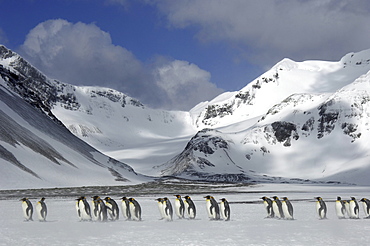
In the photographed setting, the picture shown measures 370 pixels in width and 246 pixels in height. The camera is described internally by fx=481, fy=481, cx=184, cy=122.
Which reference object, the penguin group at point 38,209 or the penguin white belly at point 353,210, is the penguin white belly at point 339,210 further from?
the penguin group at point 38,209

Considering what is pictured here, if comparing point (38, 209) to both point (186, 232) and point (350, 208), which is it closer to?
point (186, 232)

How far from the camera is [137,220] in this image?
3083 centimetres

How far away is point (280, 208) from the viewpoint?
106ft

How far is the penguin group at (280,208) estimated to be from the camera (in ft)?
103

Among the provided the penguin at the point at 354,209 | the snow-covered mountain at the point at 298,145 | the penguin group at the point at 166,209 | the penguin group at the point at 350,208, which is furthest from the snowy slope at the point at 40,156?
the snow-covered mountain at the point at 298,145

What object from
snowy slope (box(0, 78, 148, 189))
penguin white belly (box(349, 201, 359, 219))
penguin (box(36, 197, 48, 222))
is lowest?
penguin white belly (box(349, 201, 359, 219))

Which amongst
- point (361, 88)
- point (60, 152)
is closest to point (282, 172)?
point (361, 88)

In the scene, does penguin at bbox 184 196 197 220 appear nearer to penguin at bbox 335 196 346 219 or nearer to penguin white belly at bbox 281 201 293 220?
penguin white belly at bbox 281 201 293 220

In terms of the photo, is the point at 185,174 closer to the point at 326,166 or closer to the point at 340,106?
the point at 326,166

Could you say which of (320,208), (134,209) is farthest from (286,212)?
(134,209)

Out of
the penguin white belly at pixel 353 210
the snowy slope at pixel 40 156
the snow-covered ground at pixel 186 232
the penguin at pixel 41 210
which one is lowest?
the snow-covered ground at pixel 186 232

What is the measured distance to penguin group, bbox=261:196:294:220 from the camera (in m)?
31.4

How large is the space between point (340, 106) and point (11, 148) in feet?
439

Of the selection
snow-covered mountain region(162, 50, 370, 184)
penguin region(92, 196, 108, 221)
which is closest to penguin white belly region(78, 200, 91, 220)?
penguin region(92, 196, 108, 221)
